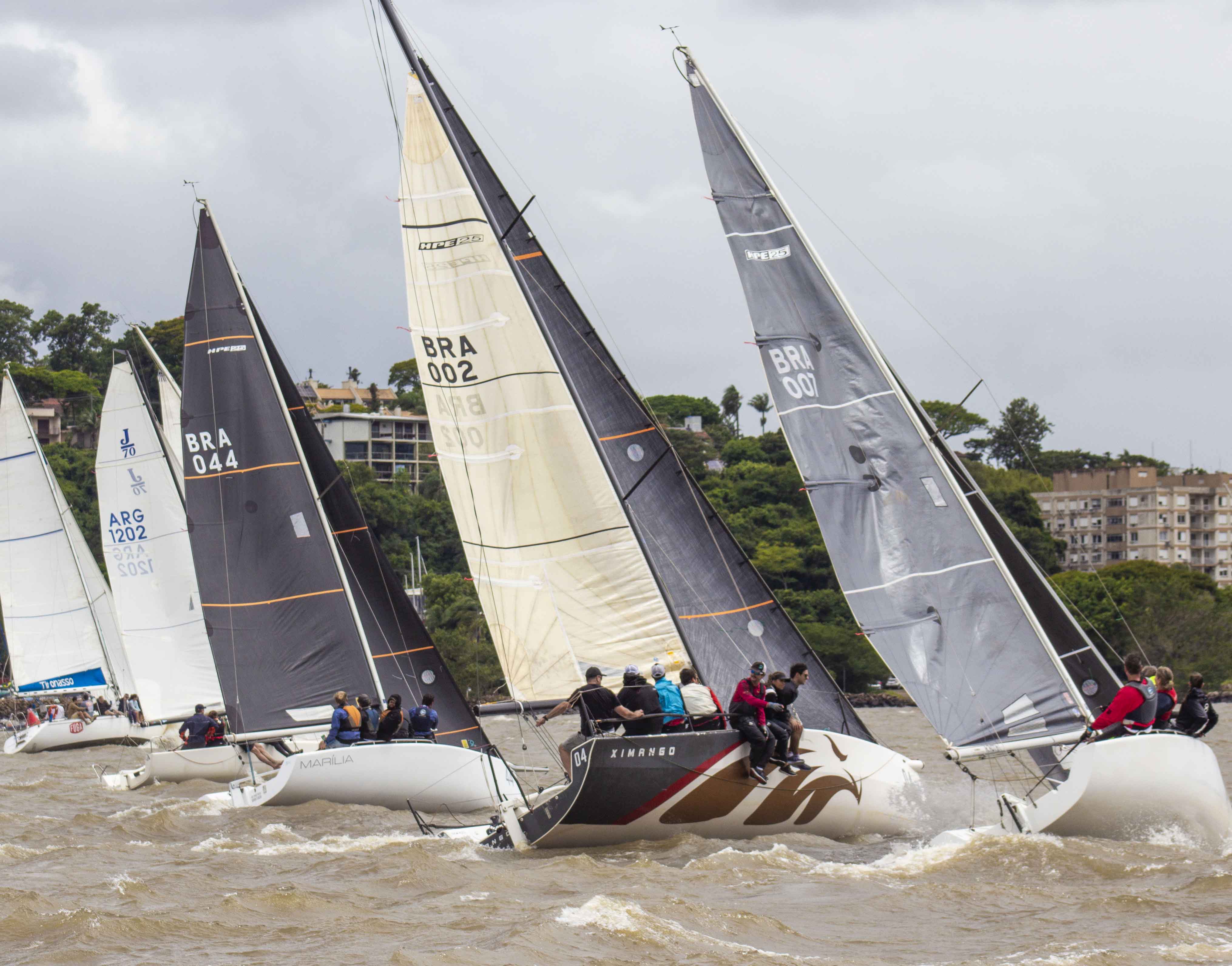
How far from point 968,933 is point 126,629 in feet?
68.7

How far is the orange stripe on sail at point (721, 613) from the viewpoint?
13648mm

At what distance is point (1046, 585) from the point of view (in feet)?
42.4

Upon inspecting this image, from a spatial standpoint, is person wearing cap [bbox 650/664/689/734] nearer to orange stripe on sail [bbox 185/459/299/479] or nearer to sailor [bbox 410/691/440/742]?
sailor [bbox 410/691/440/742]

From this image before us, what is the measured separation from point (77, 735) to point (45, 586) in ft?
10.6

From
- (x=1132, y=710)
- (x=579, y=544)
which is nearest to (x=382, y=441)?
(x=579, y=544)

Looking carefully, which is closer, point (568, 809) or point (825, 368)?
point (568, 809)

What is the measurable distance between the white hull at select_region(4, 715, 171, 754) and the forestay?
608 inches

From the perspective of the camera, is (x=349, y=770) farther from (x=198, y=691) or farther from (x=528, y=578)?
(x=198, y=691)

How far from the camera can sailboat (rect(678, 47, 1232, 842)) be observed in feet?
36.8

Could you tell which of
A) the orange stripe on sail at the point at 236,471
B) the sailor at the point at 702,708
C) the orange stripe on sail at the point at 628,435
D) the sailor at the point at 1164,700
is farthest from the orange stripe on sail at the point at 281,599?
the sailor at the point at 1164,700

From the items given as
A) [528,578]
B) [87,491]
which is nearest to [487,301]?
[528,578]

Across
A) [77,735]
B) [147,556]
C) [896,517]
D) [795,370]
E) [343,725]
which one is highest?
[795,370]

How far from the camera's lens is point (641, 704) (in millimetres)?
12273

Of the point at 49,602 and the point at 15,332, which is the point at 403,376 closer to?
the point at 15,332
